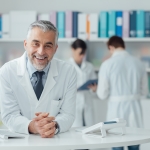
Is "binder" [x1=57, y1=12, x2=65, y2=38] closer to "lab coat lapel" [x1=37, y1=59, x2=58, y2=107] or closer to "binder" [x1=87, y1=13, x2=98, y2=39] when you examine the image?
"binder" [x1=87, y1=13, x2=98, y2=39]

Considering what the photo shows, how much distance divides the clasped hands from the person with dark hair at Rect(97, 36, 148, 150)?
2.10 metres

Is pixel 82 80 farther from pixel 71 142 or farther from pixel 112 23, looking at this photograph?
pixel 71 142

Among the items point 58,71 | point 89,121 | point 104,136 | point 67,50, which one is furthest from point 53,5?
point 104,136

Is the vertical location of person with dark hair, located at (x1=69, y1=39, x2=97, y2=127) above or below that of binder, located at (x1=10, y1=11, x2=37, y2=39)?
below

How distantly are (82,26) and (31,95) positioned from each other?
304cm

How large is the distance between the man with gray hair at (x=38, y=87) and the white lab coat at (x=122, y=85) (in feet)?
5.74

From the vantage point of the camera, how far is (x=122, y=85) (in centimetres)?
437

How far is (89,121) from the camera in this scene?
508 cm

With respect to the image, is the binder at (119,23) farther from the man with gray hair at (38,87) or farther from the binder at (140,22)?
the man with gray hair at (38,87)

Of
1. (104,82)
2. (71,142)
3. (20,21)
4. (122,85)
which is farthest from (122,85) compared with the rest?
(71,142)

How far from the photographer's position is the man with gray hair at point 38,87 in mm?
2402

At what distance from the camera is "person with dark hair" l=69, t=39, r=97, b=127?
5078mm

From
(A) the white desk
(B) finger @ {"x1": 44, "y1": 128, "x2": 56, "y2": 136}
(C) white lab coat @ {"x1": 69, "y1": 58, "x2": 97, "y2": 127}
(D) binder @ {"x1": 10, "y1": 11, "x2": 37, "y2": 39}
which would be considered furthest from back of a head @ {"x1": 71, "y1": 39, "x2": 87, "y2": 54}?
(B) finger @ {"x1": 44, "y1": 128, "x2": 56, "y2": 136}

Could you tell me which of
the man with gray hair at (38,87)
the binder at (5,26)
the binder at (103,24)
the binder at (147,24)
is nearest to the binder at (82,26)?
the binder at (103,24)
